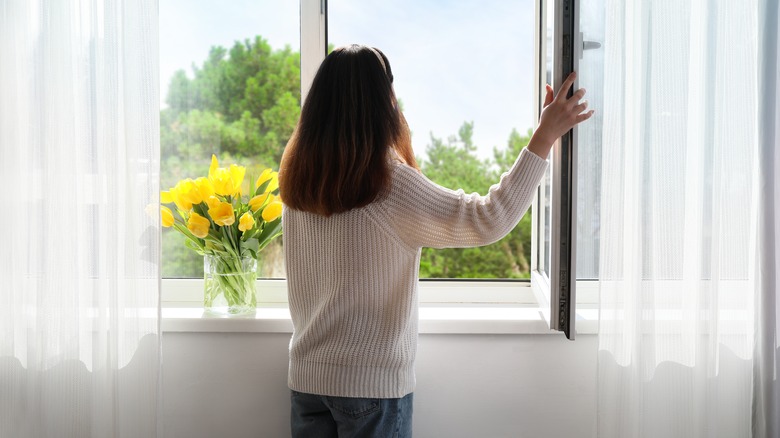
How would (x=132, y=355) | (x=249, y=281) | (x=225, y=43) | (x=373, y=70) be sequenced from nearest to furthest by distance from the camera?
(x=373, y=70), (x=132, y=355), (x=249, y=281), (x=225, y=43)

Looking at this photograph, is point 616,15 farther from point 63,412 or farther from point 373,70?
point 63,412

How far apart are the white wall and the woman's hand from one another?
50cm

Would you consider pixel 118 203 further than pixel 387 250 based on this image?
Yes

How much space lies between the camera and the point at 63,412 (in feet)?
4.99

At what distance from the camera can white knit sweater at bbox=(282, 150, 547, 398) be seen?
4.13 feet

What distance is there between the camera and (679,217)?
1.45 metres

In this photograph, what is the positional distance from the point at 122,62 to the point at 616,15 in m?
1.07

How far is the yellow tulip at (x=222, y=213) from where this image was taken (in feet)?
5.11

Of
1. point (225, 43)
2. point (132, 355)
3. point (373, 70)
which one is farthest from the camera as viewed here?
point (225, 43)

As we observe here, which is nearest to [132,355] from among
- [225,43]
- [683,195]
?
[225,43]

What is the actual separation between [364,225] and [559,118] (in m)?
0.46

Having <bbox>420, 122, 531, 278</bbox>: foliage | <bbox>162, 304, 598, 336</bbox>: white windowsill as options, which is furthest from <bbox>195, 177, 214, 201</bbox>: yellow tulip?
<bbox>420, 122, 531, 278</bbox>: foliage

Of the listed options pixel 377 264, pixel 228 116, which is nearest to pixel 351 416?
pixel 377 264

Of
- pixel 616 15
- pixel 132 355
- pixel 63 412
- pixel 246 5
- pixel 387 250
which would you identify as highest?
pixel 246 5
